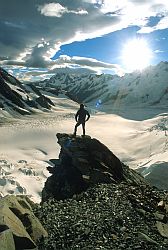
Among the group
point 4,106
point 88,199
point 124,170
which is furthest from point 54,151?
point 4,106

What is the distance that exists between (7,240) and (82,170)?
7600mm

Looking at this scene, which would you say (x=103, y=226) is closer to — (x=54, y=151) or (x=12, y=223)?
(x=12, y=223)

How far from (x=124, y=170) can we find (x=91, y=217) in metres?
6.51

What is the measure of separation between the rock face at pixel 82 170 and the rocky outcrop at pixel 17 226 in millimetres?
4128

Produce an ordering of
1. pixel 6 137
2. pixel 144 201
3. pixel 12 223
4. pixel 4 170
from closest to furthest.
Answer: pixel 12 223, pixel 144 201, pixel 4 170, pixel 6 137

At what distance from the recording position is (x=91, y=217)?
39.5 feet

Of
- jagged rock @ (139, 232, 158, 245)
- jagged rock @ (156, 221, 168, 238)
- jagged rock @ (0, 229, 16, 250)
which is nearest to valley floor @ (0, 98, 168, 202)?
jagged rock @ (156, 221, 168, 238)

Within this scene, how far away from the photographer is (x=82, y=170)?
663 inches

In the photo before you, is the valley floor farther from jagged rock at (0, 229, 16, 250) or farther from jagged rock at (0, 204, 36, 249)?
jagged rock at (0, 229, 16, 250)

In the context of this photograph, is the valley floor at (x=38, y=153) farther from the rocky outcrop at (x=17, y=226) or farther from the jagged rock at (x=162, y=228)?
the rocky outcrop at (x=17, y=226)

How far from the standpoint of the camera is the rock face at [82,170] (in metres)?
16.2

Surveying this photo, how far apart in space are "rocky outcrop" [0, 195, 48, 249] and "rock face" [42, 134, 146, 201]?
13.5ft

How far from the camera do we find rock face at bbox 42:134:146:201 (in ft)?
53.2

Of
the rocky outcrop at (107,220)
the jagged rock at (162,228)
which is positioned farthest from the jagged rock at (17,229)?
the jagged rock at (162,228)
